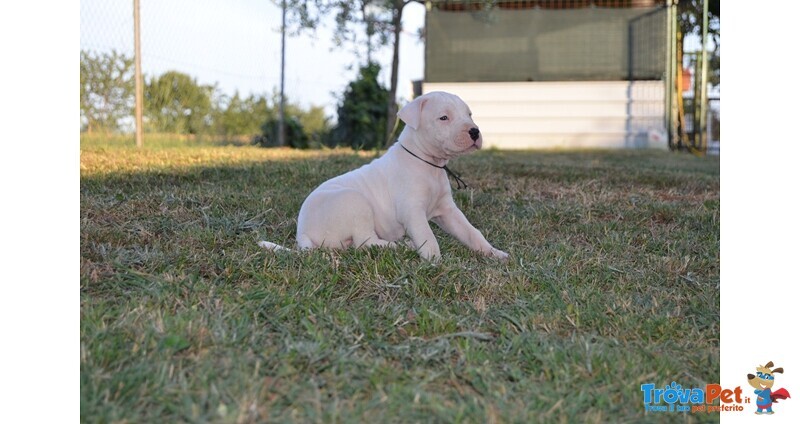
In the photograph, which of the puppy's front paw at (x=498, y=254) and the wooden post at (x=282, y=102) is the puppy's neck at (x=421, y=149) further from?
the wooden post at (x=282, y=102)

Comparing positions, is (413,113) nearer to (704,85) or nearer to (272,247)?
(272,247)

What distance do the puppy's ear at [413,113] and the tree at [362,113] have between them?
24.6 ft

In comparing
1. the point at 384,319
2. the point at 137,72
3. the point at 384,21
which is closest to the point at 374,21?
the point at 384,21

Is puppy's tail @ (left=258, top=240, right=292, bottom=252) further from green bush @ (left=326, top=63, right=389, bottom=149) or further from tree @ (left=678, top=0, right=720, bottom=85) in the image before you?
tree @ (left=678, top=0, right=720, bottom=85)

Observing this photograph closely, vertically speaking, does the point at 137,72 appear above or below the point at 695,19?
below

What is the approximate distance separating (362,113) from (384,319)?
28.6 feet

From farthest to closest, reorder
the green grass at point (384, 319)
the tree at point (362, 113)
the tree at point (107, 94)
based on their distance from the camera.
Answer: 1. the tree at point (362, 113)
2. the tree at point (107, 94)
3. the green grass at point (384, 319)

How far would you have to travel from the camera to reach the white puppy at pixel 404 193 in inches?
136

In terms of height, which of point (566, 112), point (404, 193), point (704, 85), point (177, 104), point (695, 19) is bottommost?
point (404, 193)

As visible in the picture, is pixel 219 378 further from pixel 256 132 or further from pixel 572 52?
pixel 572 52

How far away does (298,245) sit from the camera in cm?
350

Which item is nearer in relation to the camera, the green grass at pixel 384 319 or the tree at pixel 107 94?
the green grass at pixel 384 319
